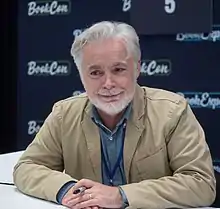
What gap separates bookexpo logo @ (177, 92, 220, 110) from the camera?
4059mm

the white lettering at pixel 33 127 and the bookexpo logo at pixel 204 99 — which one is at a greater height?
the bookexpo logo at pixel 204 99

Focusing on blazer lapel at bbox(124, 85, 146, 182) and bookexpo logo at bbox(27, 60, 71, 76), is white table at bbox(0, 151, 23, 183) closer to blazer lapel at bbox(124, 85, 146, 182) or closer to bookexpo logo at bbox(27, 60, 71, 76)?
blazer lapel at bbox(124, 85, 146, 182)

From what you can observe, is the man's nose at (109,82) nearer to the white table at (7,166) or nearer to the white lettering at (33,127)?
the white table at (7,166)

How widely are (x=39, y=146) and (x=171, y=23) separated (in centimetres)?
233

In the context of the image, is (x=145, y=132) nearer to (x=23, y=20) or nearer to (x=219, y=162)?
(x=219, y=162)

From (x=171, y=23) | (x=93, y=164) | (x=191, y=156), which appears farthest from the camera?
→ (x=171, y=23)

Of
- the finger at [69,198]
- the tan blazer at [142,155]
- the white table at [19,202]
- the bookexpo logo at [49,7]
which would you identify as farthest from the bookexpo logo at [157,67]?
the finger at [69,198]

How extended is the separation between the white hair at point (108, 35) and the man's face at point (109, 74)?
0.7 inches

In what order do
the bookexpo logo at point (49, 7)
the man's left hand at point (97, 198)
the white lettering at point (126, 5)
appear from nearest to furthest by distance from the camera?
the man's left hand at point (97, 198) < the white lettering at point (126, 5) < the bookexpo logo at point (49, 7)

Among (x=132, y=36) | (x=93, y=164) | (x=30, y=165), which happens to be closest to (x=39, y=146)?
(x=30, y=165)

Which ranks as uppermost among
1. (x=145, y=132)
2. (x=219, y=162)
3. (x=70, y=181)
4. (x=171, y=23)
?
(x=171, y=23)

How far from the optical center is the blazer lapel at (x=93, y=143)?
1.89m

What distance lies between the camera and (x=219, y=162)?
4.06m

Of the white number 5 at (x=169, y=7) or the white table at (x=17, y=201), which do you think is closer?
the white table at (x=17, y=201)
